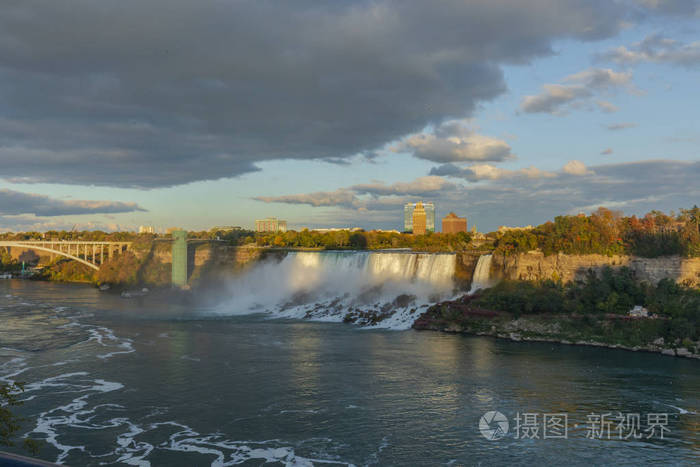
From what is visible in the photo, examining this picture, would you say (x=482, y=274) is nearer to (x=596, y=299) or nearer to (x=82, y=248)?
(x=596, y=299)

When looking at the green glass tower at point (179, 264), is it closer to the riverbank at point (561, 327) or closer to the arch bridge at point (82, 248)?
the arch bridge at point (82, 248)

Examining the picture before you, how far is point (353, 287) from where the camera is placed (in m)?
51.2

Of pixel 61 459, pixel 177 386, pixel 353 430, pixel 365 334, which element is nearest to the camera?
pixel 61 459

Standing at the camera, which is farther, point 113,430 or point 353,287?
point 353,287

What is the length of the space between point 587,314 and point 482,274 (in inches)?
420

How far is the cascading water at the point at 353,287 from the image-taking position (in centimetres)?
4478

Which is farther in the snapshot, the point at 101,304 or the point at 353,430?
the point at 101,304

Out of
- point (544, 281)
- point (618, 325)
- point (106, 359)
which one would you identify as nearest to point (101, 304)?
point (106, 359)

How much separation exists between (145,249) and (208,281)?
23574 mm

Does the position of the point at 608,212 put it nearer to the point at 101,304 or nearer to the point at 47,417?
the point at 47,417

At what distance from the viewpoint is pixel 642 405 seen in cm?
2089

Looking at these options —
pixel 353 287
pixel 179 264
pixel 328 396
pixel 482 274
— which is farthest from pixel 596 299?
pixel 179 264

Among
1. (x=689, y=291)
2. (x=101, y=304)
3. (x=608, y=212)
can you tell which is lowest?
(x=101, y=304)

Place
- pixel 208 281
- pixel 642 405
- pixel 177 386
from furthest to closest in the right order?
pixel 208 281 < pixel 177 386 < pixel 642 405
